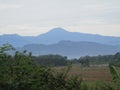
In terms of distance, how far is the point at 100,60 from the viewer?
8406 cm

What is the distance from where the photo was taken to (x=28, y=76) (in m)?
7.43

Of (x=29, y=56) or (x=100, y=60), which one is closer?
(x=29, y=56)

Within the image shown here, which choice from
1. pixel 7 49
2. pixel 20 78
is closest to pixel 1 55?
pixel 7 49

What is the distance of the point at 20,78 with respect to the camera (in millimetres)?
7316

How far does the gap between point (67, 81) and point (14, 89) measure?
3.70 feet

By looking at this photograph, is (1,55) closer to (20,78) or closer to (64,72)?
(20,78)

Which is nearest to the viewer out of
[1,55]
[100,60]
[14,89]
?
[14,89]

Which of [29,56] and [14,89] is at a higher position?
[29,56]

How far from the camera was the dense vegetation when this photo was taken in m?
7.24

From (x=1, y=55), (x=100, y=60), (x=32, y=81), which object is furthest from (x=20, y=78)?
(x=100, y=60)

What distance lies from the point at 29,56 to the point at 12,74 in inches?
26.8

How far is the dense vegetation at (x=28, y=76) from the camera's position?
7242mm

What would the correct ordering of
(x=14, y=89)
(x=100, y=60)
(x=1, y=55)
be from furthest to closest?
(x=100, y=60) → (x=1, y=55) → (x=14, y=89)

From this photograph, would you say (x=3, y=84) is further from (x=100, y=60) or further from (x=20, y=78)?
(x=100, y=60)
